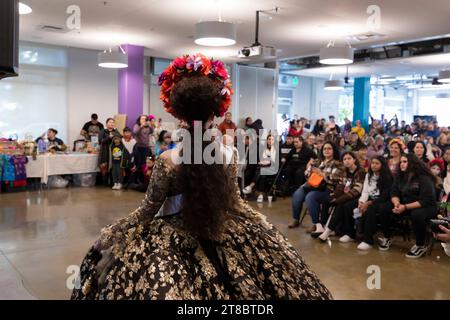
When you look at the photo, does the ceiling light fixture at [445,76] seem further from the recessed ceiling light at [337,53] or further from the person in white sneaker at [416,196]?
the person in white sneaker at [416,196]

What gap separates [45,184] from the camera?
8.09 m

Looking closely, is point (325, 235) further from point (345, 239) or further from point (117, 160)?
point (117, 160)

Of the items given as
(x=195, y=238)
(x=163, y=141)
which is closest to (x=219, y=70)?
(x=195, y=238)

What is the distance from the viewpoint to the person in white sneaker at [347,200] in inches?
190

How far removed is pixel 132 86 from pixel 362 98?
933cm

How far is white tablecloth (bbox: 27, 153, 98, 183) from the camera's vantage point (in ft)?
25.0

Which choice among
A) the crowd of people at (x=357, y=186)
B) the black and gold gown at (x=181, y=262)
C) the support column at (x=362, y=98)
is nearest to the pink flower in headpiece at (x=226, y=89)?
the black and gold gown at (x=181, y=262)

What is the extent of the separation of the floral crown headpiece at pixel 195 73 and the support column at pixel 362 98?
1485 centimetres

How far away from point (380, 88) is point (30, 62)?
15519 mm

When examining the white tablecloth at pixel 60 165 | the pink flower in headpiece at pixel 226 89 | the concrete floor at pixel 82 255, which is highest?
the pink flower in headpiece at pixel 226 89

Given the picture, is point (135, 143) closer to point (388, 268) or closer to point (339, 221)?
point (339, 221)

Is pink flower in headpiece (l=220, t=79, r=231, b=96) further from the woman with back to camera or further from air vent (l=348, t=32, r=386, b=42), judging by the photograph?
air vent (l=348, t=32, r=386, b=42)

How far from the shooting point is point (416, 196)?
440cm
